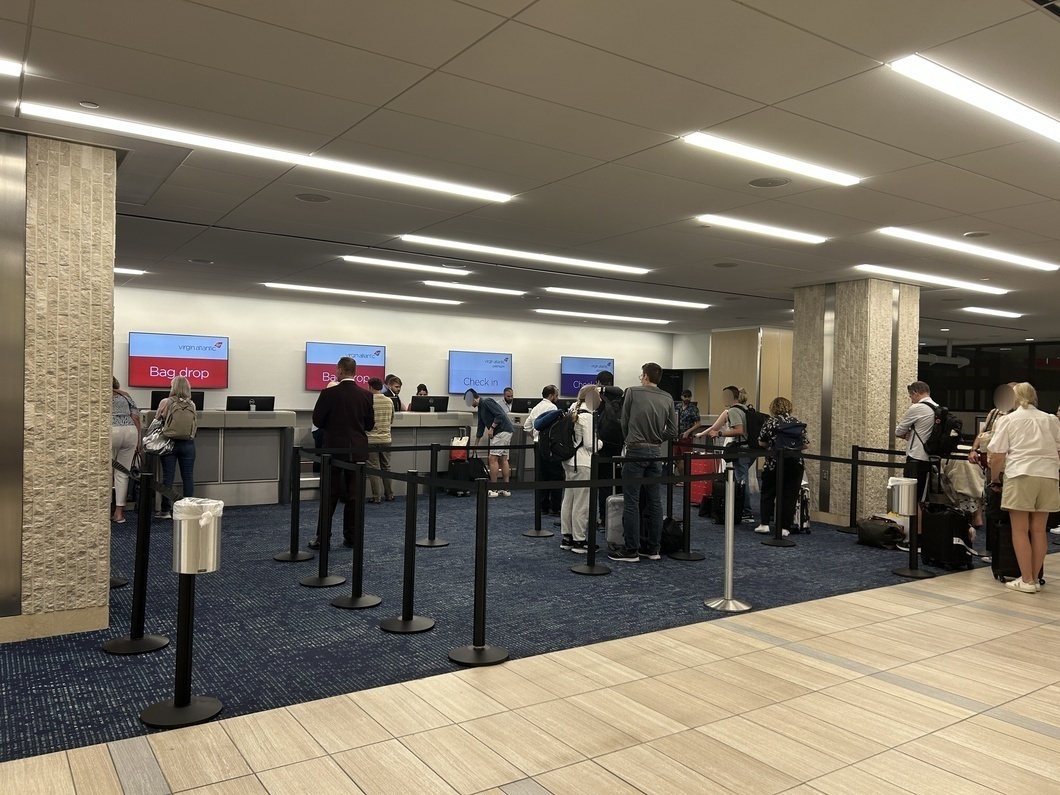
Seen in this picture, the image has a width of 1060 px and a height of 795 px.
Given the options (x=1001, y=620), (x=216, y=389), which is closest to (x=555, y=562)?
(x=1001, y=620)

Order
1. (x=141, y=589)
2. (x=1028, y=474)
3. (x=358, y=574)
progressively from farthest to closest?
(x=1028, y=474), (x=358, y=574), (x=141, y=589)

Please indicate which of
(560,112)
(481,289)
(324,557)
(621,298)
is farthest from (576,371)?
(560,112)

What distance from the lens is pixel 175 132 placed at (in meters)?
4.87

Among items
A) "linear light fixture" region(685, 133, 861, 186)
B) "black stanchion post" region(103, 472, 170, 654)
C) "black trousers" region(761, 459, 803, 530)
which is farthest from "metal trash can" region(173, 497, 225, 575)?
"black trousers" region(761, 459, 803, 530)

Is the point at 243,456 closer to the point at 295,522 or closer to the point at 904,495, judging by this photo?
the point at 295,522

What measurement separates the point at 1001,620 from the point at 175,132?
6.40 meters

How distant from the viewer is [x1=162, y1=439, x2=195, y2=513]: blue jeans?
886cm

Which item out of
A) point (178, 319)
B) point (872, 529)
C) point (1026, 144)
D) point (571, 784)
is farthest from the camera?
point (178, 319)

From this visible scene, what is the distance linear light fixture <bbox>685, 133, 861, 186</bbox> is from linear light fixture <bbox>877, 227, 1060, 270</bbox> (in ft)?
6.39

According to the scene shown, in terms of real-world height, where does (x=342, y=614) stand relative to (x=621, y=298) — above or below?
below

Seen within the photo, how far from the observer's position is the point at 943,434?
7.87m

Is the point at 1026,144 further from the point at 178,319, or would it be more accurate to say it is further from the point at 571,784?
the point at 178,319

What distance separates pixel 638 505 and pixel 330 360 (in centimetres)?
942

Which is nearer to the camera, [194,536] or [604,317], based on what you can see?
[194,536]
